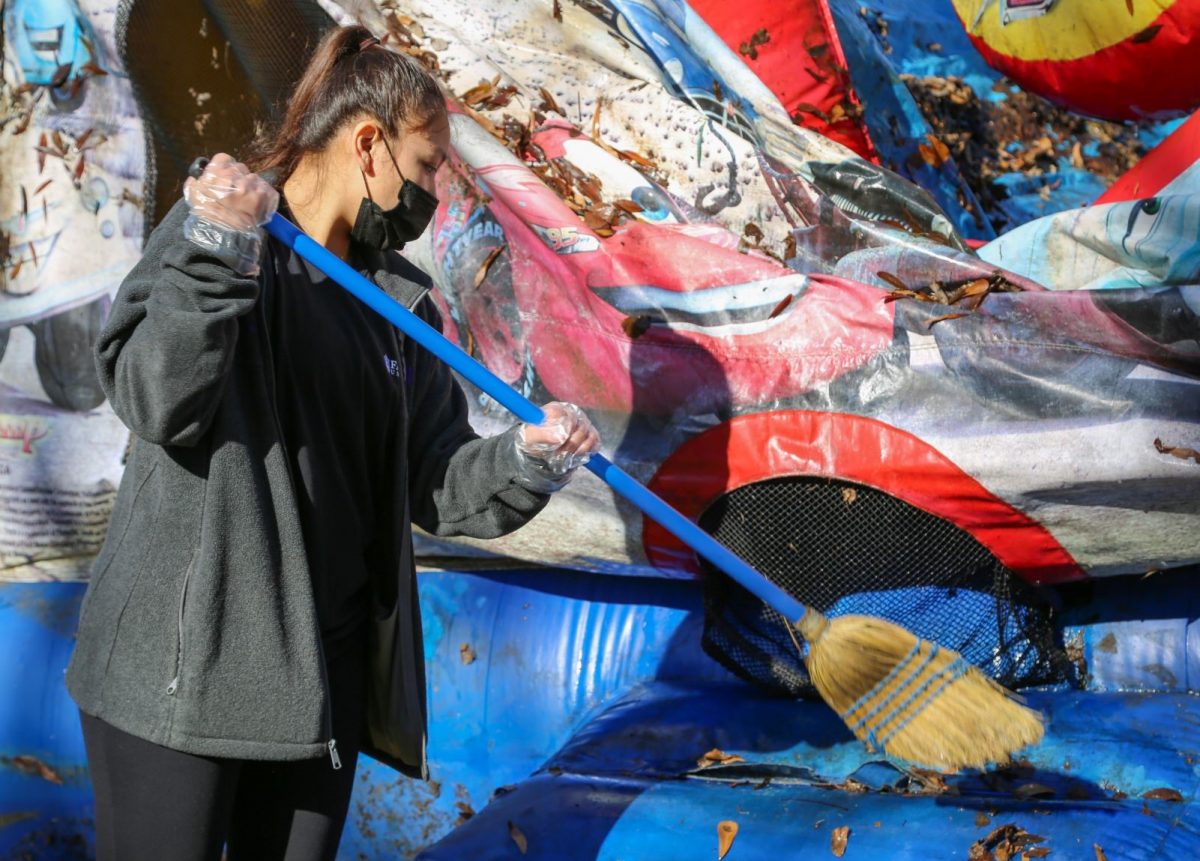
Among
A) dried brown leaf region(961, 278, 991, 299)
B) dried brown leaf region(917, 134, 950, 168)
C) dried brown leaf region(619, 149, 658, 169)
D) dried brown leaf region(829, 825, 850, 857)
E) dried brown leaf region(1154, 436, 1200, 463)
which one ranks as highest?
dried brown leaf region(917, 134, 950, 168)

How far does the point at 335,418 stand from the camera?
1.80 meters

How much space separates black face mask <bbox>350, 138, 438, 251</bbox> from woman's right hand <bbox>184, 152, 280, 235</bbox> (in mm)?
215

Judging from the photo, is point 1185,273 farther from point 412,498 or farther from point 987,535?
point 412,498

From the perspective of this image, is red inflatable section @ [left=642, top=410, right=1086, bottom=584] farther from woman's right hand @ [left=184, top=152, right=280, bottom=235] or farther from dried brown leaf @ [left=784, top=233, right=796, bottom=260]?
woman's right hand @ [left=184, top=152, right=280, bottom=235]

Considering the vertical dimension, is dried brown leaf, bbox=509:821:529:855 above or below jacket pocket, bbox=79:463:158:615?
below

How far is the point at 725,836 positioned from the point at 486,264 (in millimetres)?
1270

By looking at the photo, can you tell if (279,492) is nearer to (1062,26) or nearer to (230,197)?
(230,197)

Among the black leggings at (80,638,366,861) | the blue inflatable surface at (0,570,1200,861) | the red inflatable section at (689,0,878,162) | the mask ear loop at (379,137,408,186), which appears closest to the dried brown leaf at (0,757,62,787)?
the blue inflatable surface at (0,570,1200,861)

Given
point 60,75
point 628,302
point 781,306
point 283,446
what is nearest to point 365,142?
point 283,446

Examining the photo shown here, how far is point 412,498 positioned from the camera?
204 cm

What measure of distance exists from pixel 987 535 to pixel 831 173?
95 cm

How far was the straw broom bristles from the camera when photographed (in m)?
2.18

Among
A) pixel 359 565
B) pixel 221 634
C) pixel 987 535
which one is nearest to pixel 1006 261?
pixel 987 535

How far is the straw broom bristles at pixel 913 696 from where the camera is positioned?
2.18 meters
